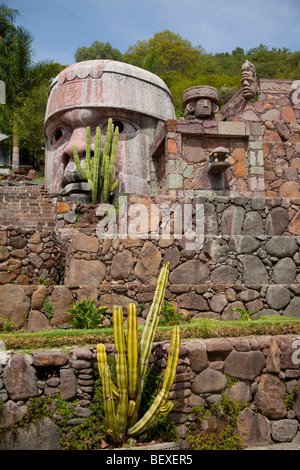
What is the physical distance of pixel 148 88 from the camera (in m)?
15.3

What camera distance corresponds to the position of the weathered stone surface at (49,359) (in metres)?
4.89

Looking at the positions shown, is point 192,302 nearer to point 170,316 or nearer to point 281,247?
point 170,316

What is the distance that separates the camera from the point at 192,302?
7098mm

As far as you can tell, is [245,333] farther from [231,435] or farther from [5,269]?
[5,269]

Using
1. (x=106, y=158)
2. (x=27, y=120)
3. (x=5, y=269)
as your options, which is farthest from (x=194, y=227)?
(x=27, y=120)

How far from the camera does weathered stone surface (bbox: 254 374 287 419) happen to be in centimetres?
536

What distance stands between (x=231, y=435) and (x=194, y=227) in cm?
362

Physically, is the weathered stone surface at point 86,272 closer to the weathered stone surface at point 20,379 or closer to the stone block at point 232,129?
the weathered stone surface at point 20,379

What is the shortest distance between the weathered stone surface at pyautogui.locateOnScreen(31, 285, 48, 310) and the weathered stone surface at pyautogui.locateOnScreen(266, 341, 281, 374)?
322 cm

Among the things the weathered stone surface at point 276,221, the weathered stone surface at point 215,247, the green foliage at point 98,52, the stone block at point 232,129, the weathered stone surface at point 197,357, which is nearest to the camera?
the weathered stone surface at point 197,357

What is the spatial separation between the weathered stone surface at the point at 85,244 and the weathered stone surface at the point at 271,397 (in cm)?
316

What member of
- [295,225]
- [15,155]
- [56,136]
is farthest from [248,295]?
[15,155]

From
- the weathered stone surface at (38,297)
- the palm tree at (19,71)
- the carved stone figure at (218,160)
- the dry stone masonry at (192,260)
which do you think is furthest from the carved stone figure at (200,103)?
the palm tree at (19,71)

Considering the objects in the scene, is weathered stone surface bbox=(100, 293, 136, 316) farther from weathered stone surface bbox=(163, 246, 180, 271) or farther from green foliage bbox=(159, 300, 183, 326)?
weathered stone surface bbox=(163, 246, 180, 271)
